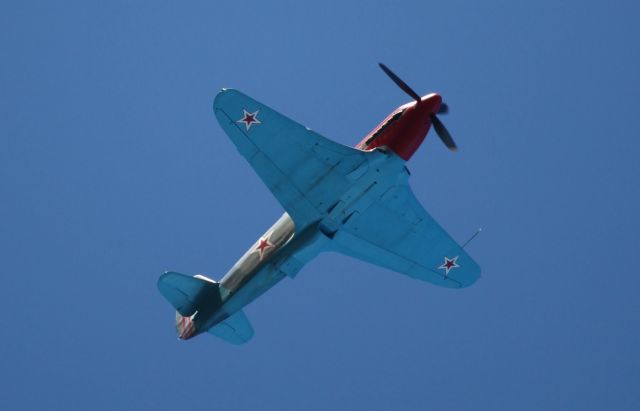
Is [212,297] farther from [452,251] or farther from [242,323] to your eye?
[452,251]

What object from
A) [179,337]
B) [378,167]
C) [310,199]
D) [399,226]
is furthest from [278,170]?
[179,337]

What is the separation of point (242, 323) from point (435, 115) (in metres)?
10.6

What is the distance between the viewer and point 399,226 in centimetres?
2844

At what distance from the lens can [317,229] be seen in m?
26.7

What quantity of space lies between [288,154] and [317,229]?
2858 mm

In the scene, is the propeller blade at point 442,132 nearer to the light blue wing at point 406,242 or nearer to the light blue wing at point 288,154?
the light blue wing at point 406,242

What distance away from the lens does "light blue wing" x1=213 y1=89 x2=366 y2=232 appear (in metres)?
24.8

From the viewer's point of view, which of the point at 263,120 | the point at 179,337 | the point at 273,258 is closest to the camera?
the point at 263,120

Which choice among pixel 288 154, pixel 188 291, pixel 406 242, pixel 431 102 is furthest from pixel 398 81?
pixel 188 291

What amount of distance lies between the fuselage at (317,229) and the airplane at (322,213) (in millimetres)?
34

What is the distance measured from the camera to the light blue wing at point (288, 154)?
81.4 feet

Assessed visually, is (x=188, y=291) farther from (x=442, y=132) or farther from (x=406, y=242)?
(x=442, y=132)

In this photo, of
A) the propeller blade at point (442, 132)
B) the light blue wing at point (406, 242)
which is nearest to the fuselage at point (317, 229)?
the propeller blade at point (442, 132)

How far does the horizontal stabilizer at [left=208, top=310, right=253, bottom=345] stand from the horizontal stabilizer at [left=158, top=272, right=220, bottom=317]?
1.15 meters
